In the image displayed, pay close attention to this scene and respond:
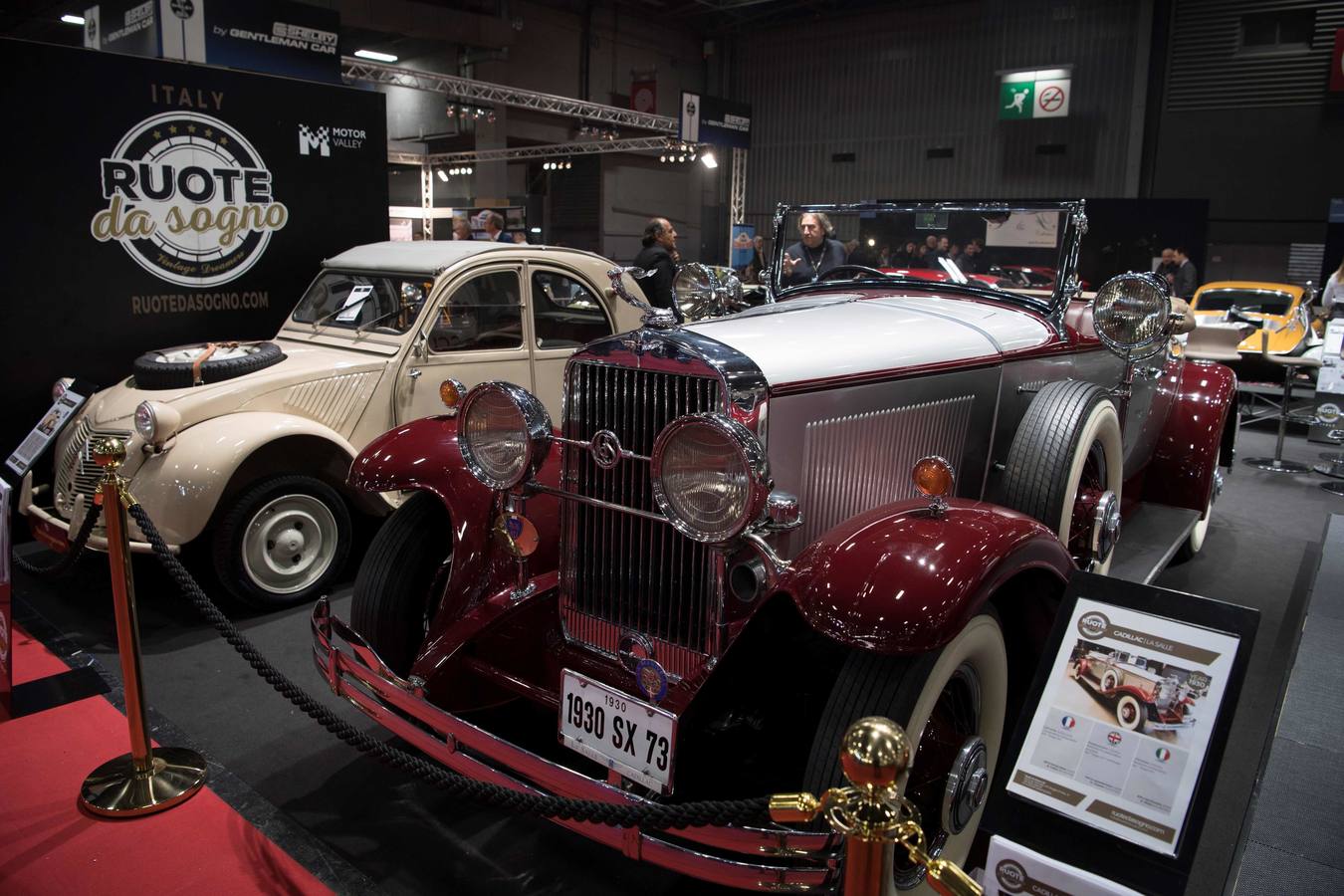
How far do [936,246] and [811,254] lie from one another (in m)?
0.56

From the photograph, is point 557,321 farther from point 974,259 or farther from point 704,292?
point 974,259

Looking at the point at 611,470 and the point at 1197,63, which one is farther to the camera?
the point at 1197,63

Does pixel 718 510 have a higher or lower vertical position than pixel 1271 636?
higher

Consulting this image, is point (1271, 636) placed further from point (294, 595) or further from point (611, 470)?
point (294, 595)

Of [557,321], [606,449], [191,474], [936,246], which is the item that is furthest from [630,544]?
[557,321]

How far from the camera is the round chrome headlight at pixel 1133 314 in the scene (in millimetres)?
3363

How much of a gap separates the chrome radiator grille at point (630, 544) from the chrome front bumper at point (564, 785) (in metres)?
0.48

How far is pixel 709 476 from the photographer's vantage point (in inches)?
83.5

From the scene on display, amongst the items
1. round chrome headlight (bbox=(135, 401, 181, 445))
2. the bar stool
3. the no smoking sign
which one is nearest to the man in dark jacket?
round chrome headlight (bbox=(135, 401, 181, 445))

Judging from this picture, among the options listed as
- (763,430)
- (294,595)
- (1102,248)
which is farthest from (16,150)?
(1102,248)

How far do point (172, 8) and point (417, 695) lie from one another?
5.46 meters

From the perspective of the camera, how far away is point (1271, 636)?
395 centimetres

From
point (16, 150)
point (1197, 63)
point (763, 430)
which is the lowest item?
point (763, 430)

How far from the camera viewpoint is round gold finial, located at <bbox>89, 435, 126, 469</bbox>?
8.27 feet
